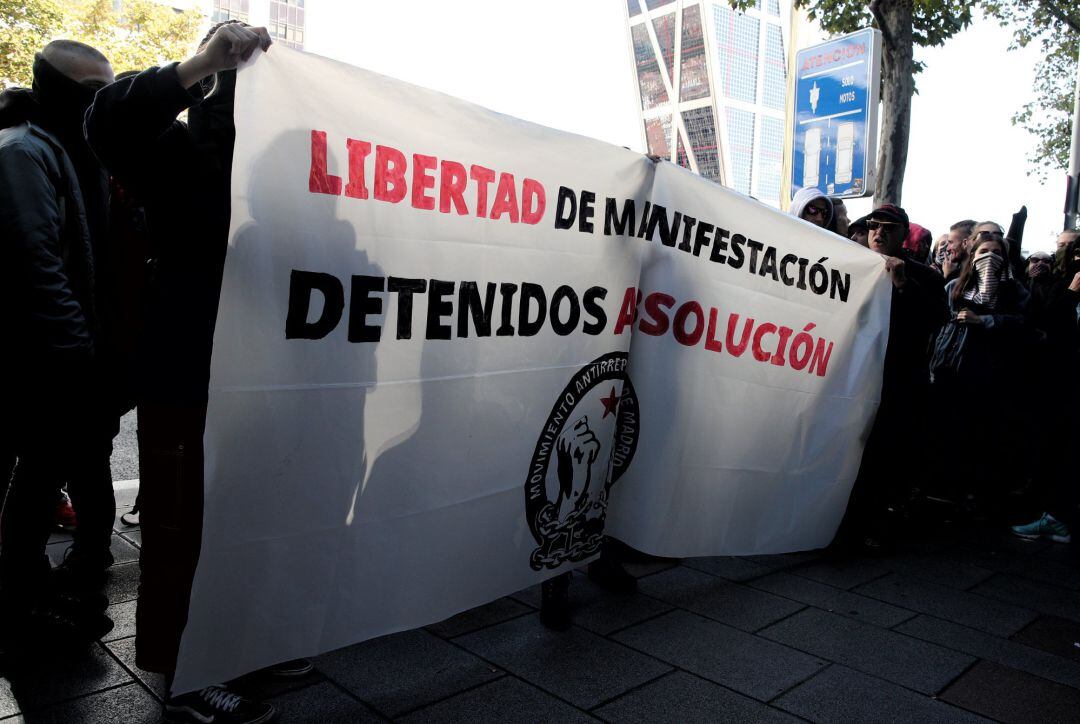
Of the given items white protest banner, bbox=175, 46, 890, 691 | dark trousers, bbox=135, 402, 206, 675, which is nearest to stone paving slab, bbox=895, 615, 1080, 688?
white protest banner, bbox=175, 46, 890, 691

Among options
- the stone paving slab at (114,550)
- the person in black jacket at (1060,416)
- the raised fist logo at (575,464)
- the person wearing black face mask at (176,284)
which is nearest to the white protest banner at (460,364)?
the raised fist logo at (575,464)

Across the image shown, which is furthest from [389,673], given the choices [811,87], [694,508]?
[811,87]

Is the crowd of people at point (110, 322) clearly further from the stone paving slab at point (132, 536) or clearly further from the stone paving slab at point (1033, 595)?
the stone paving slab at point (1033, 595)

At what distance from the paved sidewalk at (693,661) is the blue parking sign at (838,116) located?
3.18 m

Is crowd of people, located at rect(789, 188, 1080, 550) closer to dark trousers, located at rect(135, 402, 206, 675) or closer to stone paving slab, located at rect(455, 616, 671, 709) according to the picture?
stone paving slab, located at rect(455, 616, 671, 709)

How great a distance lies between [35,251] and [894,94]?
28.8ft

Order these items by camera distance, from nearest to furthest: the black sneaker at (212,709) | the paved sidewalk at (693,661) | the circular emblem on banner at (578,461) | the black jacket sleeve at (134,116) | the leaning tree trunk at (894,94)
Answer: the black jacket sleeve at (134,116), the black sneaker at (212,709), the paved sidewalk at (693,661), the circular emblem on banner at (578,461), the leaning tree trunk at (894,94)

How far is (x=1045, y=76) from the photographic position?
22906 mm

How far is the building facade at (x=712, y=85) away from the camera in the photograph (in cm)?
9462

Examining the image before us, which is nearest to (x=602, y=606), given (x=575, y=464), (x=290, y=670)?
(x=575, y=464)

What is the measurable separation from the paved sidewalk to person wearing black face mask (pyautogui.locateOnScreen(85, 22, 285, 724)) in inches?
19.0

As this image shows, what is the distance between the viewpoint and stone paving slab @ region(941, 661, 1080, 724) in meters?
2.60

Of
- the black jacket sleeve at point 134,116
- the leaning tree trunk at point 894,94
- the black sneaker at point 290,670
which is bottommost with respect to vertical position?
the black sneaker at point 290,670

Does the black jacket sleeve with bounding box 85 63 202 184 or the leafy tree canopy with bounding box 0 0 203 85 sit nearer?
the black jacket sleeve with bounding box 85 63 202 184
